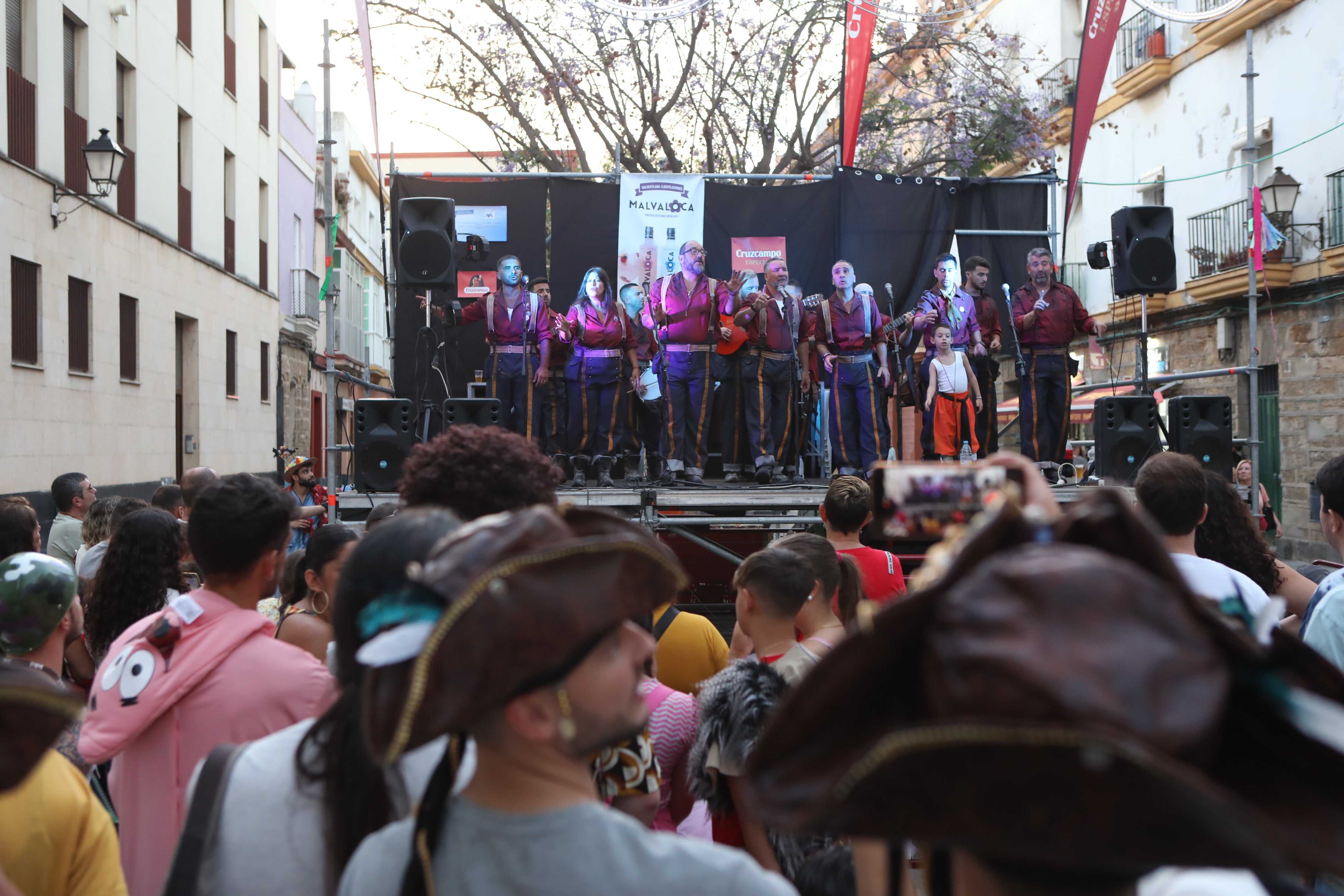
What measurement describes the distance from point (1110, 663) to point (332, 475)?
8.21 m

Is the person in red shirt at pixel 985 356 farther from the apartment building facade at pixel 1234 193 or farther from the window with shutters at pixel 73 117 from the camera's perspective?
the window with shutters at pixel 73 117

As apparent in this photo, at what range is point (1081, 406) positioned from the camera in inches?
717

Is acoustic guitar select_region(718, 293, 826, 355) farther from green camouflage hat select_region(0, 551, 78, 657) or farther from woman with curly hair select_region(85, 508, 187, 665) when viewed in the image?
green camouflage hat select_region(0, 551, 78, 657)

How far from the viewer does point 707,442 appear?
10836 millimetres

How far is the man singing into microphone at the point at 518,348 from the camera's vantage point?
10.2 metres

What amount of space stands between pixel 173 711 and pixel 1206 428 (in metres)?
7.65

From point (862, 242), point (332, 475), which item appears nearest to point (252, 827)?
point (332, 475)

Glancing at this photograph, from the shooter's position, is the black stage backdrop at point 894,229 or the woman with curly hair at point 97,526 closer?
the woman with curly hair at point 97,526

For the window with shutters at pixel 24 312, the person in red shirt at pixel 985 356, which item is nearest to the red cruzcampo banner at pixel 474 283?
the person in red shirt at pixel 985 356

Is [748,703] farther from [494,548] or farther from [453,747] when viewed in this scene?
[494,548]

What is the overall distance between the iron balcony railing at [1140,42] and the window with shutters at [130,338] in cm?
1626

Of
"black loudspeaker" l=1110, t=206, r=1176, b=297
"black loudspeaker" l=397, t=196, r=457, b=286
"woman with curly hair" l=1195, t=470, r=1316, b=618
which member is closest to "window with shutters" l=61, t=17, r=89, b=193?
"black loudspeaker" l=397, t=196, r=457, b=286

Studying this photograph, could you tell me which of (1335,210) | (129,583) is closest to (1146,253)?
(1335,210)

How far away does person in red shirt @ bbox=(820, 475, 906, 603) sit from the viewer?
4375mm
